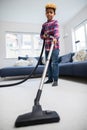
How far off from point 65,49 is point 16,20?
216 cm

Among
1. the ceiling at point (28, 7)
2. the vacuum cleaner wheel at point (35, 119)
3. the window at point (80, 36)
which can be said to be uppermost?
the ceiling at point (28, 7)

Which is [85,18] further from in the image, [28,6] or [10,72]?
[10,72]

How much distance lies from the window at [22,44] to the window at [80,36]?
4.45 ft

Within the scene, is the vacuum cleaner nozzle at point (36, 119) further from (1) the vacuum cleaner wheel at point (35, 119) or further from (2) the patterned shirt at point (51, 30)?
(2) the patterned shirt at point (51, 30)

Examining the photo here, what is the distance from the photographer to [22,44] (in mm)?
4621

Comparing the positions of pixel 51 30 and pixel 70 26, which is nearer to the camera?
pixel 51 30

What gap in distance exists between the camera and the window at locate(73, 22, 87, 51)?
394cm

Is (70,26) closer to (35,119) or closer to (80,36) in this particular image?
(80,36)

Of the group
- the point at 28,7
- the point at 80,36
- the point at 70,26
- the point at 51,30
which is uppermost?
the point at 28,7

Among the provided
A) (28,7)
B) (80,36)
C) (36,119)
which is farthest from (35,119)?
(80,36)

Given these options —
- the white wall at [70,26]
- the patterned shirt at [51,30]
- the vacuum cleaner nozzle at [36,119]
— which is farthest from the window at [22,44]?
the vacuum cleaner nozzle at [36,119]

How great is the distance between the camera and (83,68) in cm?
181

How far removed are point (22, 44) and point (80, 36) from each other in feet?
7.04

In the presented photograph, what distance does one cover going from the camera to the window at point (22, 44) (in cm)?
454
